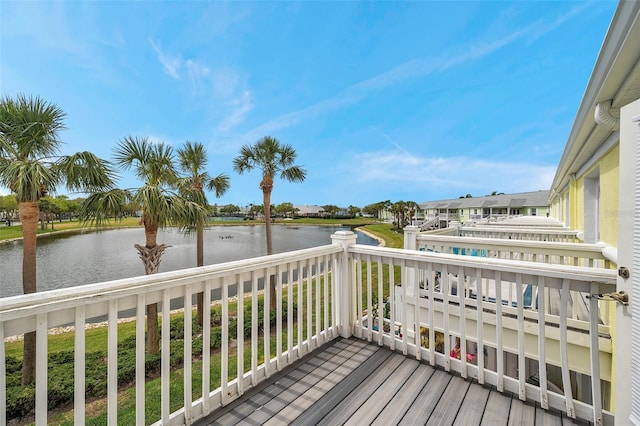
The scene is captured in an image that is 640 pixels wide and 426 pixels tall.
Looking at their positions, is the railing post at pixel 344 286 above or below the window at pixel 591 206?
below

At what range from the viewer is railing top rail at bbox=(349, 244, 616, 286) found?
1.45m

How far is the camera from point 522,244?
3.18 metres

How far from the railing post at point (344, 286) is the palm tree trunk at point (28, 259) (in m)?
5.93

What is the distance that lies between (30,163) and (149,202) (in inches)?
76.8

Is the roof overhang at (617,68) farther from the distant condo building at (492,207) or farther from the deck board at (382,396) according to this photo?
the distant condo building at (492,207)

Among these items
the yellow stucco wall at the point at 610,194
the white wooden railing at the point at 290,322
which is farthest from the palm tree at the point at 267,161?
the yellow stucco wall at the point at 610,194

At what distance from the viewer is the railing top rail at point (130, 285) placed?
1.04m

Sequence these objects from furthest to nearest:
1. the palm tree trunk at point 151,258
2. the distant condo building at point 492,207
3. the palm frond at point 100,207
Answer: the distant condo building at point 492,207 < the palm tree trunk at point 151,258 < the palm frond at point 100,207

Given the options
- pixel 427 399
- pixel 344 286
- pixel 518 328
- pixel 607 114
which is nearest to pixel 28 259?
pixel 344 286

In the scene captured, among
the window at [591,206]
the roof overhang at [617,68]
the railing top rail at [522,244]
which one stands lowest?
the railing top rail at [522,244]

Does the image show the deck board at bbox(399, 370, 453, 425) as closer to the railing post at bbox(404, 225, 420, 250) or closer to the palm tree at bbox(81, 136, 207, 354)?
the railing post at bbox(404, 225, 420, 250)

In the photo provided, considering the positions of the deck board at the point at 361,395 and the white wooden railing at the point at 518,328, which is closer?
the white wooden railing at the point at 518,328

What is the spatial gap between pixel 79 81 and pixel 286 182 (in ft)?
31.9

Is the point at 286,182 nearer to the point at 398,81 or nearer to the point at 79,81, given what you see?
the point at 79,81
